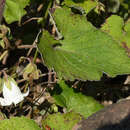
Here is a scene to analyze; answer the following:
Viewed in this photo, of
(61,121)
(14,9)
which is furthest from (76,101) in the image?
(14,9)

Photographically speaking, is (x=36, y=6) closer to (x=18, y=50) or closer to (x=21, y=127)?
(x=18, y=50)

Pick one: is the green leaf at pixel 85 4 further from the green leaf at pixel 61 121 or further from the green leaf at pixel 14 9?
the green leaf at pixel 61 121

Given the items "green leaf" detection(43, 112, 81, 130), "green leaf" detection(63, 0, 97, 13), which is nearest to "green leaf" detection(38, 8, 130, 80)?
"green leaf" detection(63, 0, 97, 13)

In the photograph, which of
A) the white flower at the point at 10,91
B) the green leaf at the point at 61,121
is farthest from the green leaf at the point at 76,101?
the white flower at the point at 10,91

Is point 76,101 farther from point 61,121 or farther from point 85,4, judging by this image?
point 85,4

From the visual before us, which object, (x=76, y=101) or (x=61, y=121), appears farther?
(x=76, y=101)

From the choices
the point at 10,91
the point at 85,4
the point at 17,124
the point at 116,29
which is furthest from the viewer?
the point at 116,29

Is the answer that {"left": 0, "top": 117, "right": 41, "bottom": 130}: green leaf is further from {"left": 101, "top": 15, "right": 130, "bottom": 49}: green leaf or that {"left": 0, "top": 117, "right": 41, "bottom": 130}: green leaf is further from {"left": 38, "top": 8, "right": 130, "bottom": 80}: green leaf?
{"left": 101, "top": 15, "right": 130, "bottom": 49}: green leaf
